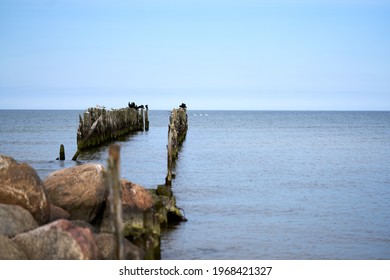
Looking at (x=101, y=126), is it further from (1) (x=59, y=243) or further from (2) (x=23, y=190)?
(1) (x=59, y=243)

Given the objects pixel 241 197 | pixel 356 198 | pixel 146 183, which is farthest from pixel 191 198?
pixel 356 198

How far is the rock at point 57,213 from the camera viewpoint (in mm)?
12142

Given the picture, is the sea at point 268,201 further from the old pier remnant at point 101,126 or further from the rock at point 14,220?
the rock at point 14,220

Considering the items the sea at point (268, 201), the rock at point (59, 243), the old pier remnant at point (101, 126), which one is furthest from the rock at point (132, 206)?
the old pier remnant at point (101, 126)

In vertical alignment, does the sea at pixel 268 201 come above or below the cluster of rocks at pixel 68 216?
below

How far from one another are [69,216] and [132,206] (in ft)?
4.35

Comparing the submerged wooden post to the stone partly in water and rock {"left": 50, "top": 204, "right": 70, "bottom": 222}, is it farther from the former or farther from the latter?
rock {"left": 50, "top": 204, "right": 70, "bottom": 222}

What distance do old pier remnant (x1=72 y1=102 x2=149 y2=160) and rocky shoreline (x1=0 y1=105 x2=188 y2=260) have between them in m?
17.3

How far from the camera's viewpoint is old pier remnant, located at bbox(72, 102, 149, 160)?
3330 centimetres

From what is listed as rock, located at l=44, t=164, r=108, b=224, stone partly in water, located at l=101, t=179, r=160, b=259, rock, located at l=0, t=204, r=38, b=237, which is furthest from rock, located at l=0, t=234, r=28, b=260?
rock, located at l=44, t=164, r=108, b=224

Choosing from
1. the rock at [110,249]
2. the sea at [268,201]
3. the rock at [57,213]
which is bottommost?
the sea at [268,201]

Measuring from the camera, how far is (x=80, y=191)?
12.7m

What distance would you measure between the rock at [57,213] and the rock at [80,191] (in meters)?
0.15
